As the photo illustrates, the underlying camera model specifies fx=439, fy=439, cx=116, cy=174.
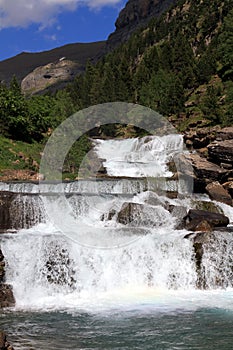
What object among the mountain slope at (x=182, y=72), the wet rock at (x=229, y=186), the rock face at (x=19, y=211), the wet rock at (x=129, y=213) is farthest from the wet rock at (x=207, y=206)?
the mountain slope at (x=182, y=72)

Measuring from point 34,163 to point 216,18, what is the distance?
216 ft

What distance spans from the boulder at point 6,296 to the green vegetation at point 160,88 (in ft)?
98.8

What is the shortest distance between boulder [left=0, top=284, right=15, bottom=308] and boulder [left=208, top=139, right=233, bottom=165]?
2331 cm

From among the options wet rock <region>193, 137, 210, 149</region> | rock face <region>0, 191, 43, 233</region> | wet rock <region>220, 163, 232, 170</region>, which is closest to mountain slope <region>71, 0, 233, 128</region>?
wet rock <region>193, 137, 210, 149</region>

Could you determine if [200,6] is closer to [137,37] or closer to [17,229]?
[137,37]

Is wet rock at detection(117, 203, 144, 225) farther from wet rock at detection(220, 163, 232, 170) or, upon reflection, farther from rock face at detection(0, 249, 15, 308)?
wet rock at detection(220, 163, 232, 170)

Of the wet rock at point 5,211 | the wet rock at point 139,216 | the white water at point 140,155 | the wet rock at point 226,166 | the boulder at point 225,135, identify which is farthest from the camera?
the white water at point 140,155

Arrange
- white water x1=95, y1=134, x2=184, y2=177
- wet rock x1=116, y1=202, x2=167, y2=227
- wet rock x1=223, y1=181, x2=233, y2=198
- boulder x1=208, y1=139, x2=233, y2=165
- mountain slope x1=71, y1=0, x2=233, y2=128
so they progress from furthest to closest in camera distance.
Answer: mountain slope x1=71, y1=0, x2=233, y2=128 → white water x1=95, y1=134, x2=184, y2=177 → boulder x1=208, y1=139, x2=233, y2=165 → wet rock x1=223, y1=181, x2=233, y2=198 → wet rock x1=116, y1=202, x2=167, y2=227

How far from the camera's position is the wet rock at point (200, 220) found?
2541cm

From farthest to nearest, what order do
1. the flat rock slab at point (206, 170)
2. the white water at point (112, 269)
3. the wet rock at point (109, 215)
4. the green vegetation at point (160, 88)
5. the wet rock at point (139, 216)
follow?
the green vegetation at point (160, 88)
the flat rock slab at point (206, 170)
the wet rock at point (109, 215)
the wet rock at point (139, 216)
the white water at point (112, 269)

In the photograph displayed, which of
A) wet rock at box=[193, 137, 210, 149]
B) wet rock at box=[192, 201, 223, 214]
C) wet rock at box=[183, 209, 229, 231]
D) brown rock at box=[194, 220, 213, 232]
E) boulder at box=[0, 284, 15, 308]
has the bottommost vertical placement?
boulder at box=[0, 284, 15, 308]

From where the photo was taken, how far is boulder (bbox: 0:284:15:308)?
1853 cm

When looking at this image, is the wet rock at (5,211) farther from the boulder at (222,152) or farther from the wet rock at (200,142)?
the wet rock at (200,142)

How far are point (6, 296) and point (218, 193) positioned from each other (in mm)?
19935
